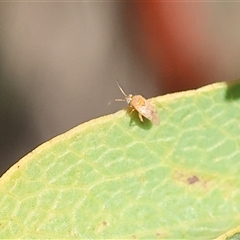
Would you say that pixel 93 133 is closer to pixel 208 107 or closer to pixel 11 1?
pixel 208 107

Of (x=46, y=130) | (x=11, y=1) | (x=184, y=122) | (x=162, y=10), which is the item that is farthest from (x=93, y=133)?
(x=11, y=1)

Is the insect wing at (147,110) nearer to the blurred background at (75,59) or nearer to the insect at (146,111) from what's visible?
the insect at (146,111)

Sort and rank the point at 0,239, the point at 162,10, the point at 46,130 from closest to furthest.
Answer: the point at 0,239, the point at 162,10, the point at 46,130

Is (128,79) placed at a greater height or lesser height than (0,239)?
lesser

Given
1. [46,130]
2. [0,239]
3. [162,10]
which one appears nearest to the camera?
[0,239]

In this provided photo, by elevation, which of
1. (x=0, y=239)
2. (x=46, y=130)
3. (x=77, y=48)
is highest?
(x=0, y=239)

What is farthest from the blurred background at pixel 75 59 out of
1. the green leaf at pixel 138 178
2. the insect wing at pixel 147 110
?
the green leaf at pixel 138 178
